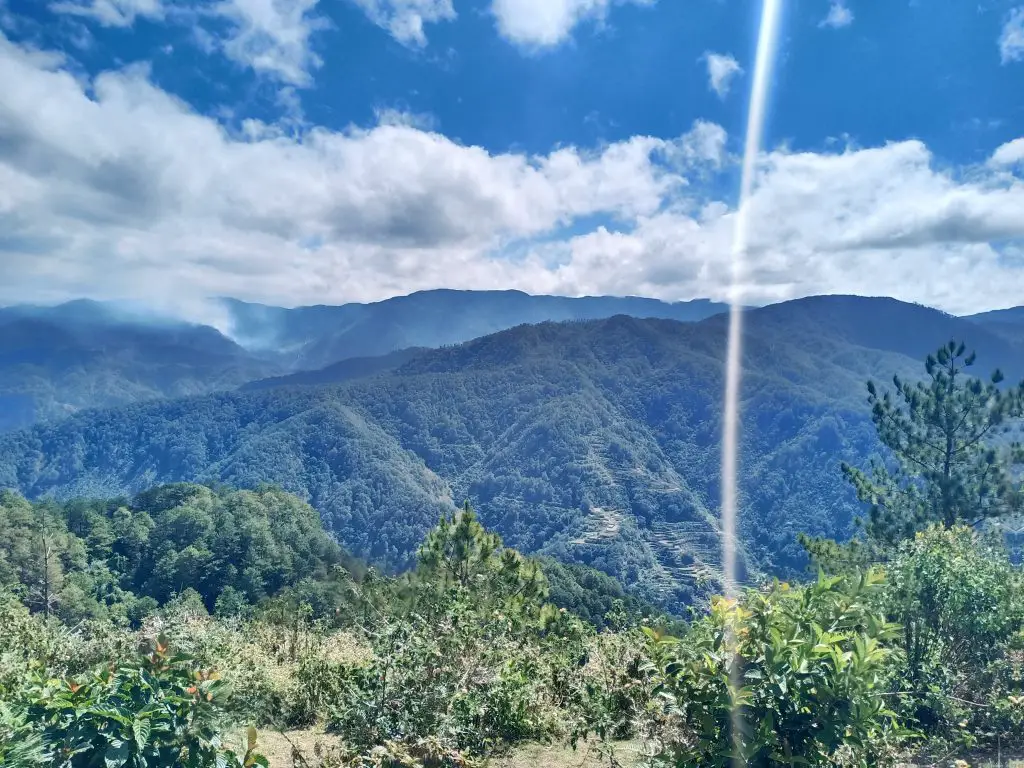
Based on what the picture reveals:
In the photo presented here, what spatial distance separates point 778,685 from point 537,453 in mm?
142928

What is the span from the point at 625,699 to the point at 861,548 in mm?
14289

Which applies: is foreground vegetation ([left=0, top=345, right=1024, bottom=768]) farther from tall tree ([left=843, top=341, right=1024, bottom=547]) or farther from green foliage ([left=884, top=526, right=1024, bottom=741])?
tall tree ([left=843, top=341, right=1024, bottom=547])

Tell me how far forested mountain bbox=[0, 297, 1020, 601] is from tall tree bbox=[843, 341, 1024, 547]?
68009 millimetres

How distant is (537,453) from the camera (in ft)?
476

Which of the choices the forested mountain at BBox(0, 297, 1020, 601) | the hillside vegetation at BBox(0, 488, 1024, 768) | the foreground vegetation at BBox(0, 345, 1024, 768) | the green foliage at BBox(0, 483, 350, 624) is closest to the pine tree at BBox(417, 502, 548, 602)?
the foreground vegetation at BBox(0, 345, 1024, 768)

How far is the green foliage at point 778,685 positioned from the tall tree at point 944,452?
15.5 m

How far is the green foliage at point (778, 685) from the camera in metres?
2.91

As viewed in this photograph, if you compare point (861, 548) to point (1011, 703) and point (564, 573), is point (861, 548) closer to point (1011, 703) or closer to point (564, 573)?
point (1011, 703)

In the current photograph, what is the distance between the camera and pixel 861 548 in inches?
672

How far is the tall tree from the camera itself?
54.4ft

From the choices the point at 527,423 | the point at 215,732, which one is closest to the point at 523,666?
the point at 215,732

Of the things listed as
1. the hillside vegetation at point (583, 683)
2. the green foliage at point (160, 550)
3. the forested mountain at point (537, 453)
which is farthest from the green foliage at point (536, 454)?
the hillside vegetation at point (583, 683)

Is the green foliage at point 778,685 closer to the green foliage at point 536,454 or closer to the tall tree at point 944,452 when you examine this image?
the tall tree at point 944,452

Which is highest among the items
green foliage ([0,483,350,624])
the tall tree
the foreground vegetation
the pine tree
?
the tall tree
